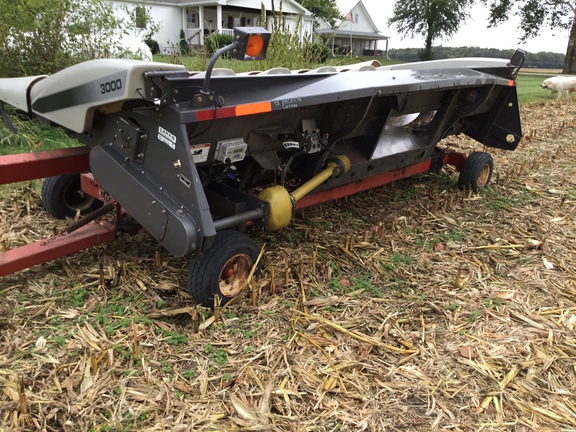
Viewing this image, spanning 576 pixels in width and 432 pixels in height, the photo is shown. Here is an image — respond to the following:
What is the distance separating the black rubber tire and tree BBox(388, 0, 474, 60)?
178 ft

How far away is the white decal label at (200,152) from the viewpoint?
2688 mm

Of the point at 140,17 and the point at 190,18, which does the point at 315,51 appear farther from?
the point at 190,18

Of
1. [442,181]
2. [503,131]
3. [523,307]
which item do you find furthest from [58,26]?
[523,307]

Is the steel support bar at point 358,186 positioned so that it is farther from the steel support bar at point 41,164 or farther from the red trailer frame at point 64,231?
the steel support bar at point 41,164

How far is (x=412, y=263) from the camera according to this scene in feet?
11.7

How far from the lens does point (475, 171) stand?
201 inches

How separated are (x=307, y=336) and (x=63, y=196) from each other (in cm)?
233

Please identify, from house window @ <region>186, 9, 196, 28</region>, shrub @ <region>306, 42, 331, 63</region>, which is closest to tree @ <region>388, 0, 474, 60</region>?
house window @ <region>186, 9, 196, 28</region>

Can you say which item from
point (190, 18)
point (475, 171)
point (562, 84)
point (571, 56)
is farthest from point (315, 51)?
point (190, 18)

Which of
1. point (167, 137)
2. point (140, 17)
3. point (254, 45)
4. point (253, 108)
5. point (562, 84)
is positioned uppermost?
point (140, 17)

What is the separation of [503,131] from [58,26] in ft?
18.1

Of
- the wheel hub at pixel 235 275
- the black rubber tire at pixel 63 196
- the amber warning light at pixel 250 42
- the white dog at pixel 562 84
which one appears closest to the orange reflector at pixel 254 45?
the amber warning light at pixel 250 42

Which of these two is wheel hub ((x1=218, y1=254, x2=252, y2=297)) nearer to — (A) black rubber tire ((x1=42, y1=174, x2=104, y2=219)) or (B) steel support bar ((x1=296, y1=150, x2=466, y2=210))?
(B) steel support bar ((x1=296, y1=150, x2=466, y2=210))

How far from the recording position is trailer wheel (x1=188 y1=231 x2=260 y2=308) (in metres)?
2.69
